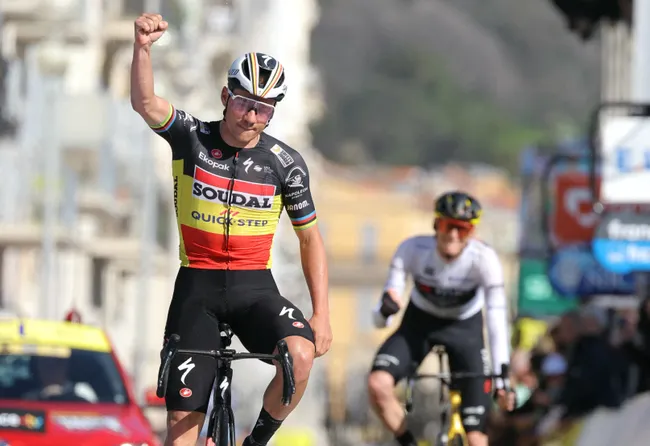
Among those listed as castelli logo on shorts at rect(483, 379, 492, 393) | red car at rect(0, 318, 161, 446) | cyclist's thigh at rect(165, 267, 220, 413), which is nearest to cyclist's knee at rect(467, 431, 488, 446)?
castelli logo on shorts at rect(483, 379, 492, 393)

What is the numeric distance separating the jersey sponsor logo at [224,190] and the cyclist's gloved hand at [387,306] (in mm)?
2718

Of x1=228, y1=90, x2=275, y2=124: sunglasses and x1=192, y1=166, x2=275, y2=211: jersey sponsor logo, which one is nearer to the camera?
x1=228, y1=90, x2=275, y2=124: sunglasses

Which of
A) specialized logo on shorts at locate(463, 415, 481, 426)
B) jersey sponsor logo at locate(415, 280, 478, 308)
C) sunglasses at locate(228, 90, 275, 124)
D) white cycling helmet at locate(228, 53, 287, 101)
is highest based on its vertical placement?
white cycling helmet at locate(228, 53, 287, 101)

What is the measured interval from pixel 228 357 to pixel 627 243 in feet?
36.3

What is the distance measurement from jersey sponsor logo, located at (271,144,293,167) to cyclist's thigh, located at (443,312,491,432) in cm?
356

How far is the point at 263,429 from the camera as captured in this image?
382 inches

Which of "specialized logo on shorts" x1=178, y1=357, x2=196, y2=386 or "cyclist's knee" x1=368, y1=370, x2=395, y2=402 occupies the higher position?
"specialized logo on shorts" x1=178, y1=357, x2=196, y2=386

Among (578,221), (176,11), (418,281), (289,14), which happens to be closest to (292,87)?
(289,14)

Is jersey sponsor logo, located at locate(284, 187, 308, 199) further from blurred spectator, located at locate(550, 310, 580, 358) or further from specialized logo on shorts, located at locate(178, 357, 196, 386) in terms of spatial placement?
blurred spectator, located at locate(550, 310, 580, 358)

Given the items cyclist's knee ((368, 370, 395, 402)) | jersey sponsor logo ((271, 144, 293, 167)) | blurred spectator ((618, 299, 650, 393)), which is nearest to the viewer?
jersey sponsor logo ((271, 144, 293, 167))

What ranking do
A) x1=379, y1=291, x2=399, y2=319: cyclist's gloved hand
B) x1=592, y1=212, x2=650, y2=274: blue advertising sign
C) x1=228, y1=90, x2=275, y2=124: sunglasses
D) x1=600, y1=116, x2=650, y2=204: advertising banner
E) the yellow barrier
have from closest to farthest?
1. x1=228, y1=90, x2=275, y2=124: sunglasses
2. x1=379, y1=291, x2=399, y2=319: cyclist's gloved hand
3. x1=600, y1=116, x2=650, y2=204: advertising banner
4. x1=592, y1=212, x2=650, y2=274: blue advertising sign
5. the yellow barrier

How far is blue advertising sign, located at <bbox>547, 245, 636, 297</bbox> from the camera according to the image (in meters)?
23.8

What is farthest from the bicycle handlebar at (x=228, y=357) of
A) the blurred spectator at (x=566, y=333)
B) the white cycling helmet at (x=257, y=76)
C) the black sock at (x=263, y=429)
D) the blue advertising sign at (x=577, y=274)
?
the blue advertising sign at (x=577, y=274)

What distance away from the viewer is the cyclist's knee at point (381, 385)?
12.7m
